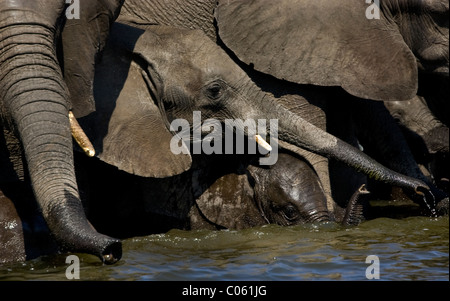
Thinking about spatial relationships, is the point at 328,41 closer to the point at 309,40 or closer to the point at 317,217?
the point at 309,40

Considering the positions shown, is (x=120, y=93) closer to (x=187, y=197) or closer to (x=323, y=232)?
(x=187, y=197)

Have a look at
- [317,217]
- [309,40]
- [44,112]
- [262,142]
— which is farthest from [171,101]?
[44,112]

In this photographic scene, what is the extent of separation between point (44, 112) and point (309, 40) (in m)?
2.71

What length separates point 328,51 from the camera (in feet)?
24.4

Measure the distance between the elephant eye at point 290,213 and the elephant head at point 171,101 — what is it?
1.62 feet

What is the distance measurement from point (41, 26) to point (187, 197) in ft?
6.53

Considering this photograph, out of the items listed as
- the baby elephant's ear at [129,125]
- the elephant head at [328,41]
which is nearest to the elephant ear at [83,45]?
the baby elephant's ear at [129,125]

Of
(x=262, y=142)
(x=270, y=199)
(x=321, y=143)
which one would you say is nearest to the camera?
(x=321, y=143)

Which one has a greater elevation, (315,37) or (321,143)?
(315,37)

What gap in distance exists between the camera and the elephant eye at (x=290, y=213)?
6879mm

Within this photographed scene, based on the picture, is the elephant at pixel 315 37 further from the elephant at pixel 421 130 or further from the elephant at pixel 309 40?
the elephant at pixel 421 130

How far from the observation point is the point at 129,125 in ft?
21.4

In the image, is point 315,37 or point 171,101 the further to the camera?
point 315,37

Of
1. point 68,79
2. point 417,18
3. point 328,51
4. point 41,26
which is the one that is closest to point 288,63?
point 328,51
